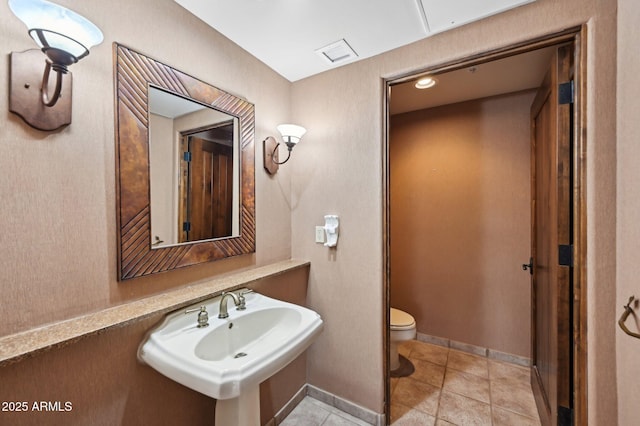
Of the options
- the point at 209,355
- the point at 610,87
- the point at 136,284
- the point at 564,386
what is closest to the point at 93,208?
the point at 136,284

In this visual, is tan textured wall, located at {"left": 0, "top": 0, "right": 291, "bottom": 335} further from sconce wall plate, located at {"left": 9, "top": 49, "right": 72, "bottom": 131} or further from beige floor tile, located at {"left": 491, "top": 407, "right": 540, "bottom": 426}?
beige floor tile, located at {"left": 491, "top": 407, "right": 540, "bottom": 426}

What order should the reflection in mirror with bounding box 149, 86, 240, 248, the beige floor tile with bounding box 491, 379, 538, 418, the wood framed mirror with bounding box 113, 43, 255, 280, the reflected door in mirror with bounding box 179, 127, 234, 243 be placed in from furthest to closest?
the beige floor tile with bounding box 491, 379, 538, 418, the reflected door in mirror with bounding box 179, 127, 234, 243, the reflection in mirror with bounding box 149, 86, 240, 248, the wood framed mirror with bounding box 113, 43, 255, 280

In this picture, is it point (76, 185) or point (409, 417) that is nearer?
point (76, 185)

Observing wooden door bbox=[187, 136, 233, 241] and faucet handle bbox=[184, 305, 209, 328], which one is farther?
wooden door bbox=[187, 136, 233, 241]

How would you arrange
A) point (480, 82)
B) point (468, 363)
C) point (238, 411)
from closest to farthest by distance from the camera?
point (238, 411) → point (480, 82) → point (468, 363)

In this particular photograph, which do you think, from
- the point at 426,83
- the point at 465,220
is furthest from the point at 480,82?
the point at 465,220

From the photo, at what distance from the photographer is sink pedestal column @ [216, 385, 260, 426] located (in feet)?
3.48

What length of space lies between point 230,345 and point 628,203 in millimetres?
1693

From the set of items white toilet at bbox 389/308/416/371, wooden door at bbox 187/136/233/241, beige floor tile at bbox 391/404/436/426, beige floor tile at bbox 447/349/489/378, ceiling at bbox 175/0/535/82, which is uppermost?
ceiling at bbox 175/0/535/82

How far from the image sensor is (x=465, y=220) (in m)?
2.44

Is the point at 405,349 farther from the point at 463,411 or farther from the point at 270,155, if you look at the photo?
the point at 270,155

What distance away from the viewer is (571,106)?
1229 mm

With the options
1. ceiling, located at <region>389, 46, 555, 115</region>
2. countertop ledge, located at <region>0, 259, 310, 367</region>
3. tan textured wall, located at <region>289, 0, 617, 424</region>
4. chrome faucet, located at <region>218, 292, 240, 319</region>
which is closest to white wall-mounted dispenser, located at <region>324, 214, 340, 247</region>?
tan textured wall, located at <region>289, 0, 617, 424</region>

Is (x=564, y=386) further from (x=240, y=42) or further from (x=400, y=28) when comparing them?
(x=240, y=42)
